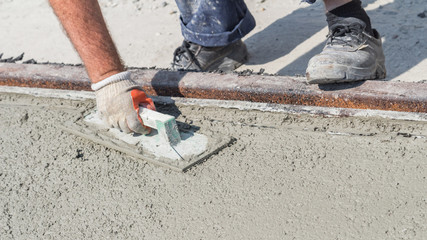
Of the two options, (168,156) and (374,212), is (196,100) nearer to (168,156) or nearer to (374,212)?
(168,156)

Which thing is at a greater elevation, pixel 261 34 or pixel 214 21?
pixel 214 21

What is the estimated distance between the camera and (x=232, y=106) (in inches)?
82.7

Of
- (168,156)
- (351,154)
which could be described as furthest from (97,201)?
(351,154)

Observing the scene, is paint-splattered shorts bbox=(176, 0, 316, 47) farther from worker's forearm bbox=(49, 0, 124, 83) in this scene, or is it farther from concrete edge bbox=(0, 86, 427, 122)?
worker's forearm bbox=(49, 0, 124, 83)

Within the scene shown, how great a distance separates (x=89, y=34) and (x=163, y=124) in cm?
50

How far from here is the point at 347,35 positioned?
2.20m

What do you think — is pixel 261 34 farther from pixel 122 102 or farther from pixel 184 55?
pixel 122 102

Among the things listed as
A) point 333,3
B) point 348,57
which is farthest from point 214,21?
point 348,57

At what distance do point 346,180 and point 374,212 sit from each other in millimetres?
169

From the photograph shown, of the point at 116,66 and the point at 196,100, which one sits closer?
the point at 116,66

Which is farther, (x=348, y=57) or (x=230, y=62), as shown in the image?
(x=230, y=62)

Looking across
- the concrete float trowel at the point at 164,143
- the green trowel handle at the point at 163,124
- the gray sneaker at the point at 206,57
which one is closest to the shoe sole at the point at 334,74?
the concrete float trowel at the point at 164,143

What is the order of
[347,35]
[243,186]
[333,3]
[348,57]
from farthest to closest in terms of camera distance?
[333,3] < [347,35] < [348,57] < [243,186]

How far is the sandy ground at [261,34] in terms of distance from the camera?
280 centimetres
